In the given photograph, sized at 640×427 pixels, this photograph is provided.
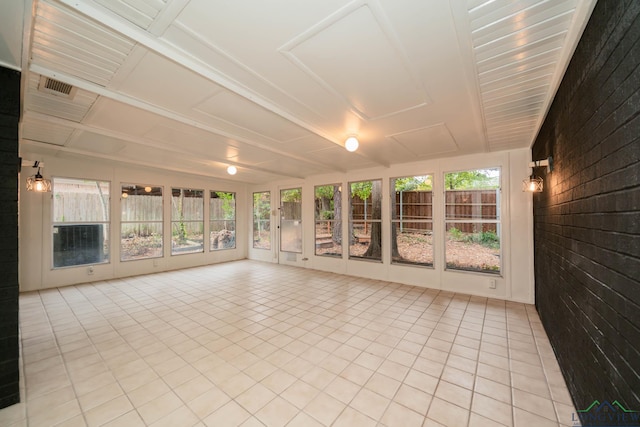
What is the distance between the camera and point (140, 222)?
19.9 ft

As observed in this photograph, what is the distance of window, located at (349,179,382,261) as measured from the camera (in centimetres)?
581

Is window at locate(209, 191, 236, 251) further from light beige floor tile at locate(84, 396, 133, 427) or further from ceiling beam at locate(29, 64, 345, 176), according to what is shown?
light beige floor tile at locate(84, 396, 133, 427)

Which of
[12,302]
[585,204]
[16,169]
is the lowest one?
[12,302]

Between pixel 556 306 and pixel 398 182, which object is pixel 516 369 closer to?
pixel 556 306

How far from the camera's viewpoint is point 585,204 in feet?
5.58

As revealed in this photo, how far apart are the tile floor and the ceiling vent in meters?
2.59

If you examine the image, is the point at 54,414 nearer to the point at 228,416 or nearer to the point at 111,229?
the point at 228,416

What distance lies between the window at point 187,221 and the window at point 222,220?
32cm

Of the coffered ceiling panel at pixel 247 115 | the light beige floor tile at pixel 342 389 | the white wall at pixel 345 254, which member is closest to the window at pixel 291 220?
the white wall at pixel 345 254

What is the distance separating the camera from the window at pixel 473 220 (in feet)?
14.6

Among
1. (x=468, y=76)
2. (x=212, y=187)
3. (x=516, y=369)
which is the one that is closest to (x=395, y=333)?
(x=516, y=369)

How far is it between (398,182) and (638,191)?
451 centimetres

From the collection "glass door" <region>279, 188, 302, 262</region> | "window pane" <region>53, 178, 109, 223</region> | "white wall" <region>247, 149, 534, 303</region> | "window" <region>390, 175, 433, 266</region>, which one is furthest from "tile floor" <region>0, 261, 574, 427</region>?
"glass door" <region>279, 188, 302, 262</region>

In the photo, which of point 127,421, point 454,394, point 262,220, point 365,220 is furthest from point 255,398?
point 262,220
